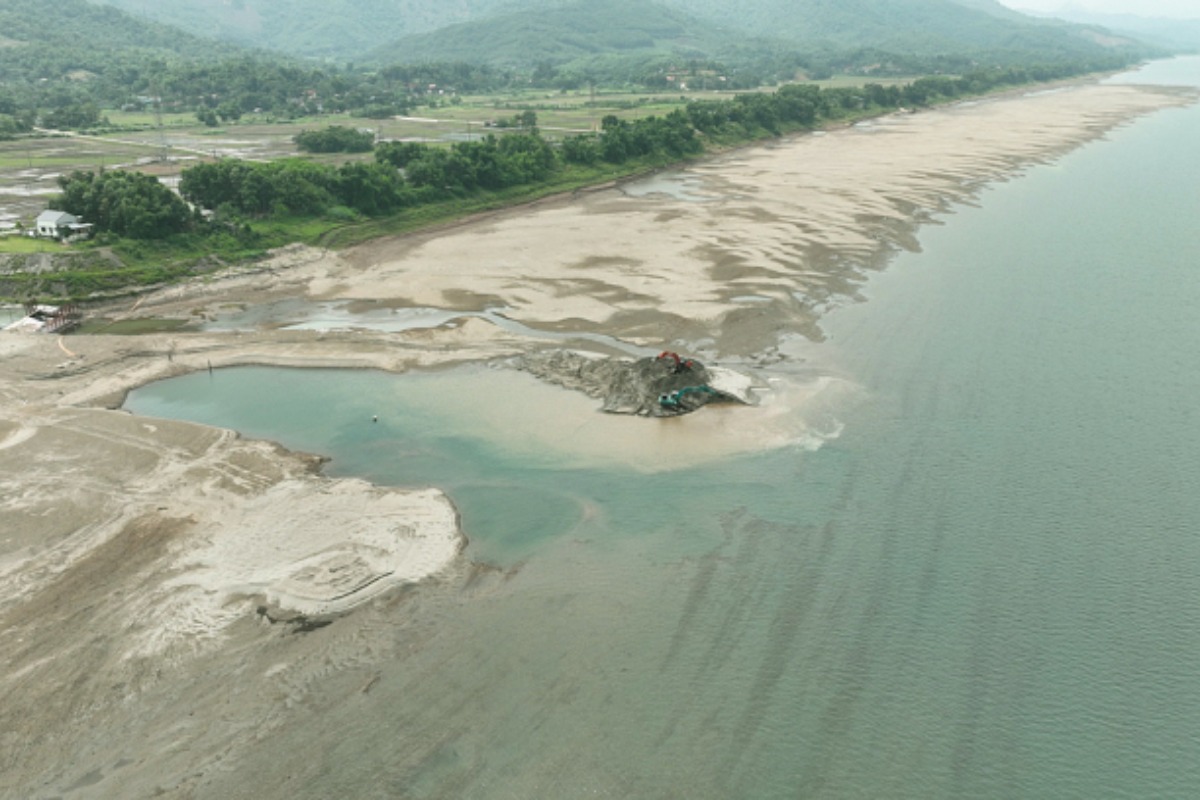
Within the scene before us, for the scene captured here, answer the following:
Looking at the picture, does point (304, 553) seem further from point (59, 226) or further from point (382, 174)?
point (382, 174)

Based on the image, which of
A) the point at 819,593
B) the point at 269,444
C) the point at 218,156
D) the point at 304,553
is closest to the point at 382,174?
the point at 218,156

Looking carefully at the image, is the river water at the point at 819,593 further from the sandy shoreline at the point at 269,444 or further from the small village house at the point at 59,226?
the small village house at the point at 59,226

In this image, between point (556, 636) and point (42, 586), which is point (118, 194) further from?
point (556, 636)

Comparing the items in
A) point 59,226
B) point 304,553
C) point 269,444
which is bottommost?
point 304,553

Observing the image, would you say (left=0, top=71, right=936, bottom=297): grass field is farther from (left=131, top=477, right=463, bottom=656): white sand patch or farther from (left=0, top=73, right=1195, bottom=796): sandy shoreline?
(left=131, top=477, right=463, bottom=656): white sand patch

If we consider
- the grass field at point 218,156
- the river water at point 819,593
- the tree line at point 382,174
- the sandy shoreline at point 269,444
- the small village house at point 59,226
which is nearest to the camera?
the river water at point 819,593

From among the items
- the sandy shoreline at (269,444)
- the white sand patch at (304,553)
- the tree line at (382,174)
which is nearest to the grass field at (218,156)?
the tree line at (382,174)
